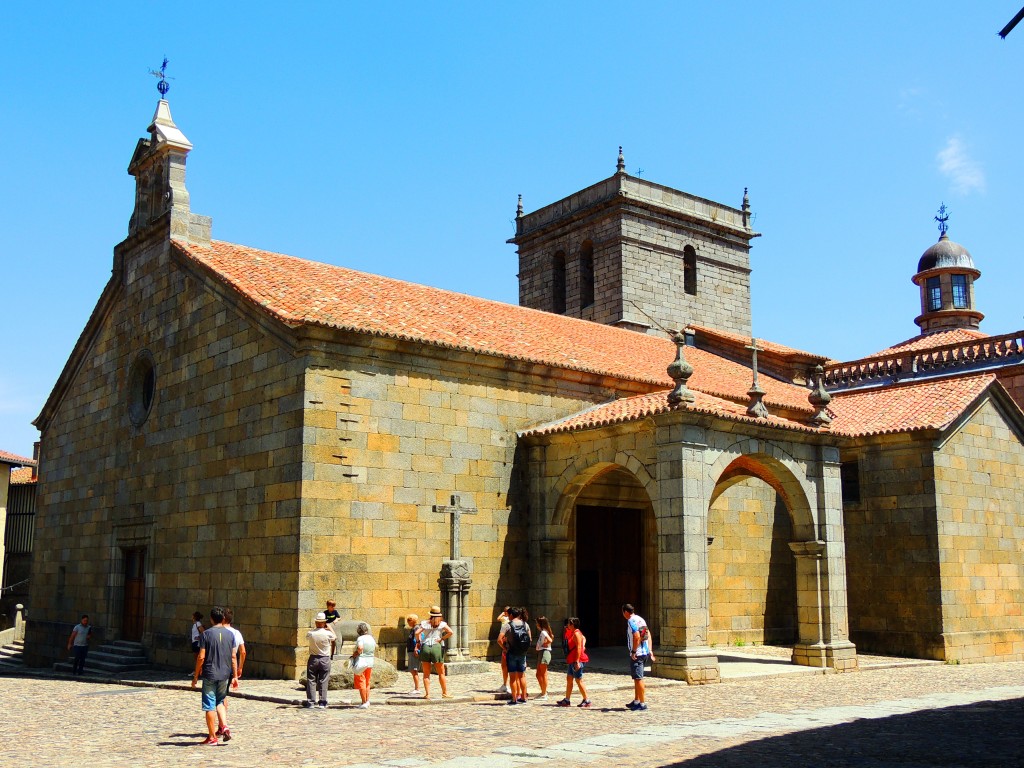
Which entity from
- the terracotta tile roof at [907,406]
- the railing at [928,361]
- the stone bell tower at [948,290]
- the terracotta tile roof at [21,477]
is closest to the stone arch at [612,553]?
the terracotta tile roof at [907,406]

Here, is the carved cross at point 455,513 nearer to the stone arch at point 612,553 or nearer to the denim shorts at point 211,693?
the stone arch at point 612,553

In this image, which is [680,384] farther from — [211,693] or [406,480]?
[211,693]

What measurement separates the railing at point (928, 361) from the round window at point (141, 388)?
754 inches

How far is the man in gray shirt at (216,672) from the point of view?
1024cm

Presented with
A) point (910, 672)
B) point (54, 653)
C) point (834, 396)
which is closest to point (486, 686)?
point (910, 672)

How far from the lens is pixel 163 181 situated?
2120 centimetres

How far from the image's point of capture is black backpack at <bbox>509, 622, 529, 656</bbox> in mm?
13242

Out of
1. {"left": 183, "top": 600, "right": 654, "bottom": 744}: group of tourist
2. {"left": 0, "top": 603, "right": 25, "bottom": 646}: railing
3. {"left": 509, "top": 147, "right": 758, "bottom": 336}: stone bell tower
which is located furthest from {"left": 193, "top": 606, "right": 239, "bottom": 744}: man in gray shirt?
{"left": 509, "top": 147, "right": 758, "bottom": 336}: stone bell tower

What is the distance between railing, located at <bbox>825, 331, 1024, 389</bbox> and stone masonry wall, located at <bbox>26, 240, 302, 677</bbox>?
60.5 ft

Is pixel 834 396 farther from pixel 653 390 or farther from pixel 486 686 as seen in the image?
pixel 486 686

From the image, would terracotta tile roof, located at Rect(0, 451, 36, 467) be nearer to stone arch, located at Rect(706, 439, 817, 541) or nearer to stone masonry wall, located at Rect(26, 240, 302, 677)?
stone masonry wall, located at Rect(26, 240, 302, 677)

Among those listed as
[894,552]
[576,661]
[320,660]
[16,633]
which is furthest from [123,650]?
[894,552]

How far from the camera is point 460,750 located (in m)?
9.81

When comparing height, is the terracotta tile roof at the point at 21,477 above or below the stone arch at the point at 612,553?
above
